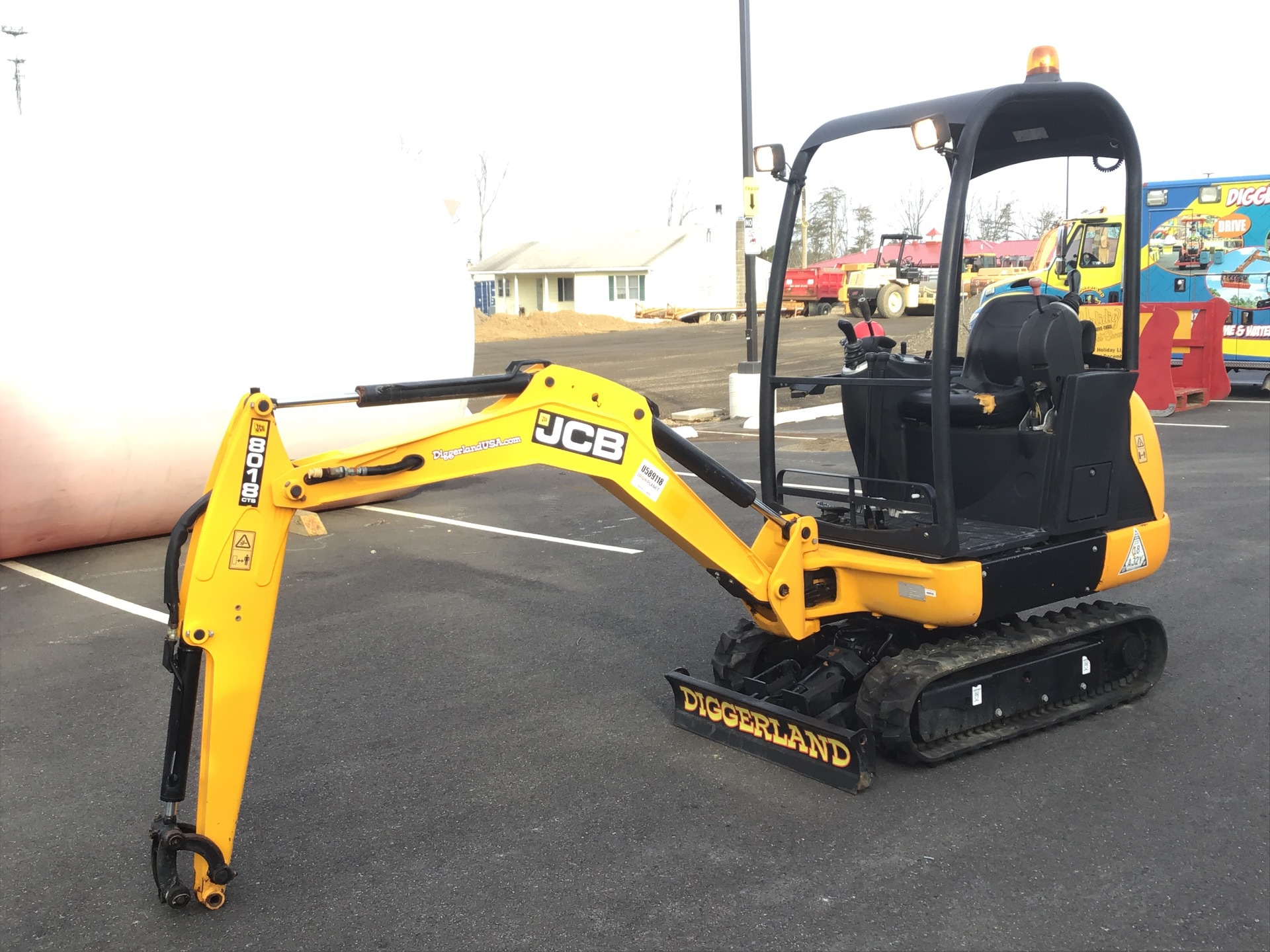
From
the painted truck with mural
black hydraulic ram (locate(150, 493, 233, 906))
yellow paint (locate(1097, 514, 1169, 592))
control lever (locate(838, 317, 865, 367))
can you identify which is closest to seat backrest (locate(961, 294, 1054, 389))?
control lever (locate(838, 317, 865, 367))

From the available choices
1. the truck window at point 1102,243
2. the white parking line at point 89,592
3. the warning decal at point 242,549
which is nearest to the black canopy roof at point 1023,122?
the warning decal at point 242,549

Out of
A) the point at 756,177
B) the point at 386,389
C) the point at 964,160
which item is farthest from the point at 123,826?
the point at 756,177

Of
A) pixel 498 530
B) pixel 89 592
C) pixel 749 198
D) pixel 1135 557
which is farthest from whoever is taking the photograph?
pixel 749 198

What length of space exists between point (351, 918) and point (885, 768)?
7.88 ft

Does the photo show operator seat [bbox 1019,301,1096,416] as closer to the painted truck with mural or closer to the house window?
the painted truck with mural

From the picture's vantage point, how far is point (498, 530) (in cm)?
1060

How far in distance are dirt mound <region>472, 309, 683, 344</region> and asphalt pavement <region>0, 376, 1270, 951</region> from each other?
145 feet

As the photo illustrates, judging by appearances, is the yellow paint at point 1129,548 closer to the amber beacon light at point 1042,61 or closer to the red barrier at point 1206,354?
the amber beacon light at point 1042,61

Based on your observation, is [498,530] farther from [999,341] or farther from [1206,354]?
[1206,354]

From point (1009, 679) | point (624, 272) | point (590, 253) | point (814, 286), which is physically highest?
point (590, 253)

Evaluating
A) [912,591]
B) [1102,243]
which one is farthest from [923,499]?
[1102,243]

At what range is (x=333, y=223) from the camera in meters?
10.7

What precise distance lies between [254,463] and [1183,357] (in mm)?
16542

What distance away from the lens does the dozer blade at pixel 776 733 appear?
4.94 m
